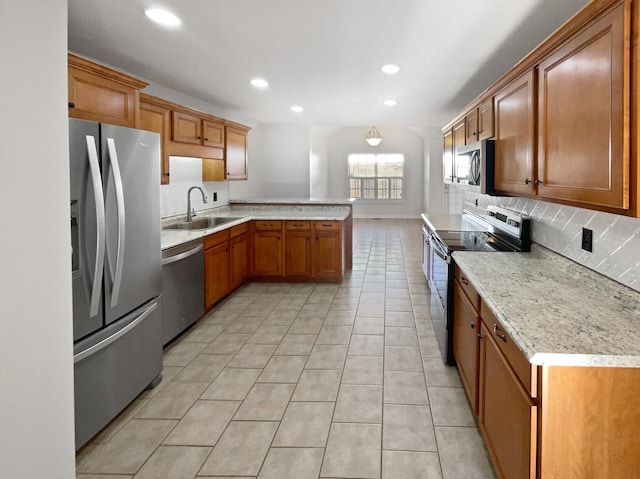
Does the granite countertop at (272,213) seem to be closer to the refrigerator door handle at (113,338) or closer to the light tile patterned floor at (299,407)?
the light tile patterned floor at (299,407)

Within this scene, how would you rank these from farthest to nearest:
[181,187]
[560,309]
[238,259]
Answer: [238,259] → [181,187] → [560,309]

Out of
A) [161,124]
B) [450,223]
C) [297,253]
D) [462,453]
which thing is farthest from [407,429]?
[297,253]

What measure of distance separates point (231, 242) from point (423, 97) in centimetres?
294

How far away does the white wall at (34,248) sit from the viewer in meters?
1.42

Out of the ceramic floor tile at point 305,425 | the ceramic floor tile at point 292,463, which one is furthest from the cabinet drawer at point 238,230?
the ceramic floor tile at point 292,463

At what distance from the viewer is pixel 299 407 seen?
2814 millimetres

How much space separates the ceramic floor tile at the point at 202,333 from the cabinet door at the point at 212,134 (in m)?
2.01

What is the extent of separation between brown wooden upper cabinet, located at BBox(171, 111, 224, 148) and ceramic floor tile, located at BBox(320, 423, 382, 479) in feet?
10.4

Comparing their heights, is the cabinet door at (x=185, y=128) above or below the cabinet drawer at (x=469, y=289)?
above

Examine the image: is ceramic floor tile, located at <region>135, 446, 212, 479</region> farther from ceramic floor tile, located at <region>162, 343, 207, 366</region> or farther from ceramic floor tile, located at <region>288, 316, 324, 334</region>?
ceramic floor tile, located at <region>288, 316, 324, 334</region>

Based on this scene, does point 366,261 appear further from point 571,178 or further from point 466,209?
point 571,178

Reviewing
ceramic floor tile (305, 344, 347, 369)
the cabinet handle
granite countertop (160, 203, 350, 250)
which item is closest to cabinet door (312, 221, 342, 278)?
granite countertop (160, 203, 350, 250)

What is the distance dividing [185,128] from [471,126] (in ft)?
8.89

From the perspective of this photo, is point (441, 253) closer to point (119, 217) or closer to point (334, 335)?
point (334, 335)
